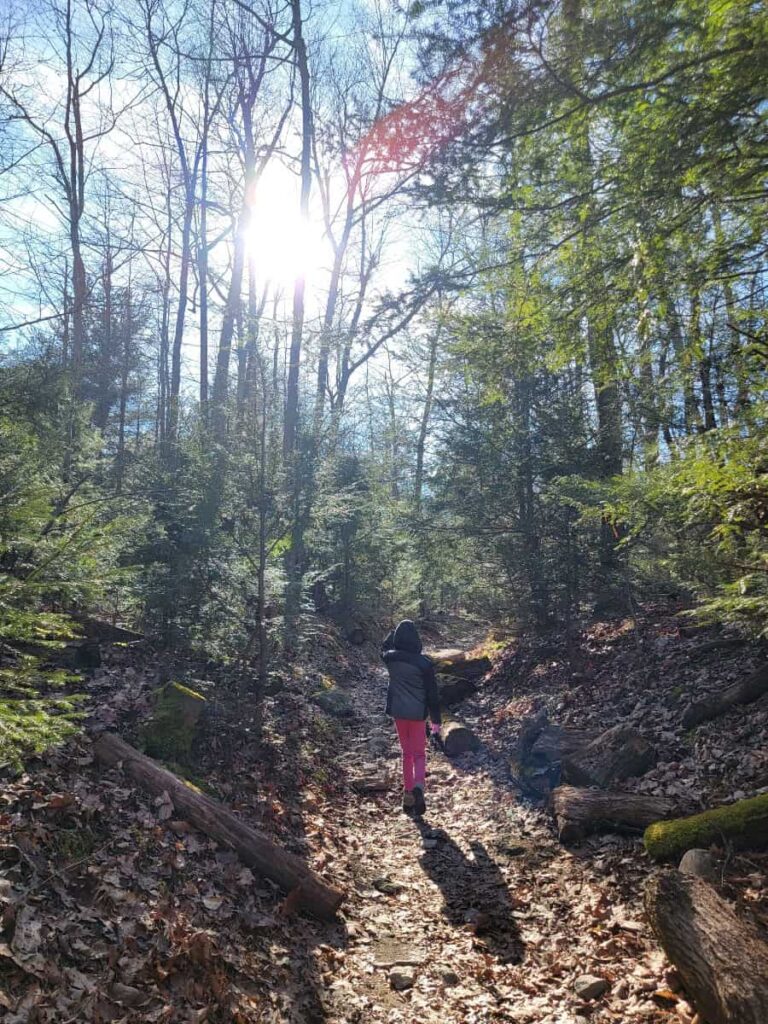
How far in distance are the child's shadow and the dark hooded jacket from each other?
1.34 m

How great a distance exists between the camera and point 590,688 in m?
9.26

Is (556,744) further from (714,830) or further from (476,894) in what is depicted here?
(714,830)

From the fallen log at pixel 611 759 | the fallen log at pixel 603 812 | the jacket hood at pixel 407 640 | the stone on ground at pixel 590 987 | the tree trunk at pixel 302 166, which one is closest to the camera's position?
the stone on ground at pixel 590 987

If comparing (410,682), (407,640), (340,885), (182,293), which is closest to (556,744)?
(410,682)

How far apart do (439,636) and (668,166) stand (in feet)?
53.8

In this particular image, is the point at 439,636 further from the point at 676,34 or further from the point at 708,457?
the point at 676,34

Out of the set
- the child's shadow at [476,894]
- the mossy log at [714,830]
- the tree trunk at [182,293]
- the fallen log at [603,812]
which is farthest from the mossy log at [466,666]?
the tree trunk at [182,293]

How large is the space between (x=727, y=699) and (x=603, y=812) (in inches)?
84.4

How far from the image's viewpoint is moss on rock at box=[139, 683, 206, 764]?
248 inches

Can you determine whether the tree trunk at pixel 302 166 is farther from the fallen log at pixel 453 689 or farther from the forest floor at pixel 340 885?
the forest floor at pixel 340 885

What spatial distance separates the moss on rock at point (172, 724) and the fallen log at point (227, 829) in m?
0.38

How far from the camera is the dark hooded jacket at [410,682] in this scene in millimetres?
7484

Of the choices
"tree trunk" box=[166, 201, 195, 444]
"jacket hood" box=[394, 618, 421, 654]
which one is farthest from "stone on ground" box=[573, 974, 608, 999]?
"tree trunk" box=[166, 201, 195, 444]

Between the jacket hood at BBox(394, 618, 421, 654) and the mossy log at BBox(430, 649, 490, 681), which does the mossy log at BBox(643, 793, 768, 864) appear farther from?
the mossy log at BBox(430, 649, 490, 681)
